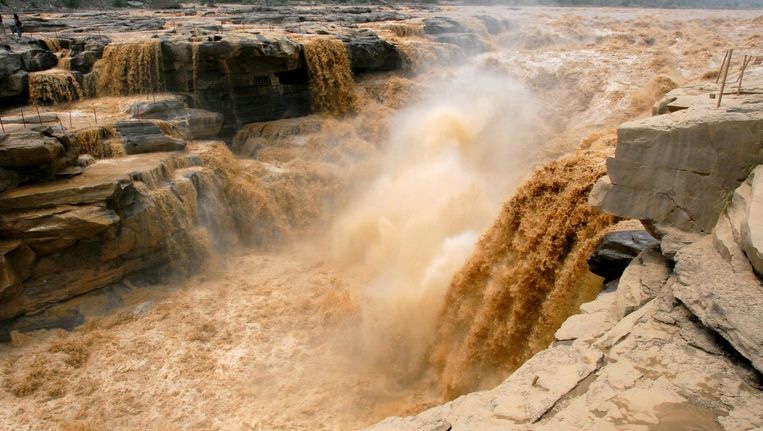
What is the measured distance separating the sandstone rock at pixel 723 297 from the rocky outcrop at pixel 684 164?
0.51 m

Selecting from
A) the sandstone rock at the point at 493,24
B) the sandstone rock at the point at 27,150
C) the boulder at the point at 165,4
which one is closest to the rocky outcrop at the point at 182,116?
the sandstone rock at the point at 27,150

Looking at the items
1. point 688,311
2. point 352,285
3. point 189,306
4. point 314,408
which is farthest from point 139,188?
point 688,311

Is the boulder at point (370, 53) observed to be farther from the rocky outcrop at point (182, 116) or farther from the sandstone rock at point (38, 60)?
the sandstone rock at point (38, 60)

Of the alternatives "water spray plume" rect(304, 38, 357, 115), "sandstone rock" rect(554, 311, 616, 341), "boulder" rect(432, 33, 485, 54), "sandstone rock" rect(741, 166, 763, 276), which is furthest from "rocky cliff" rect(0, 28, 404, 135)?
"sandstone rock" rect(741, 166, 763, 276)

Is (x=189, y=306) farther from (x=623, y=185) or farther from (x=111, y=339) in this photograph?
(x=623, y=185)

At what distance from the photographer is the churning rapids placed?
691 cm

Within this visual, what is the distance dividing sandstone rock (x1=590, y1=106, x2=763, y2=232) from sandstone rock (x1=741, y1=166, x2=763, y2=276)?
388 millimetres

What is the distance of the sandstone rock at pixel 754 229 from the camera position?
12.0 ft

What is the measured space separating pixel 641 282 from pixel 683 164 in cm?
115

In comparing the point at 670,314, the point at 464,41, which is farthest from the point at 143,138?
the point at 464,41

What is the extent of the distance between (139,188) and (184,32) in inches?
239

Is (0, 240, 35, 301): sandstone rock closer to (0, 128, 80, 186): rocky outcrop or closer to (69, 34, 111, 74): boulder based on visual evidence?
(0, 128, 80, 186): rocky outcrop

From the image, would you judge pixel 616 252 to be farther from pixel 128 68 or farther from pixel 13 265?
pixel 128 68

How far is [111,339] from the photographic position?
8227mm
